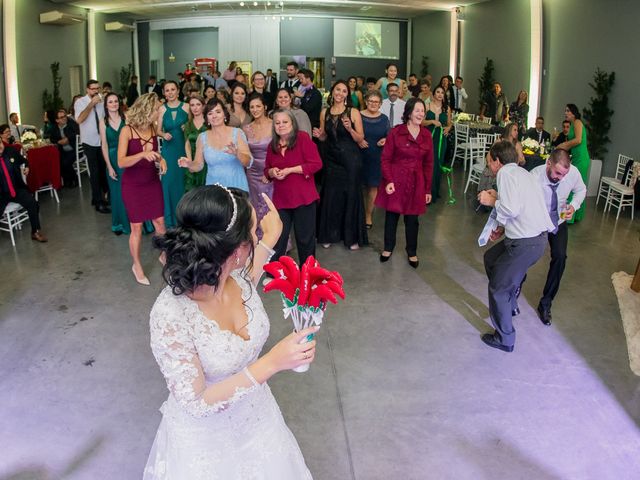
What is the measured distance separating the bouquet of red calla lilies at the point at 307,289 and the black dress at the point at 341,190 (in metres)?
4.24

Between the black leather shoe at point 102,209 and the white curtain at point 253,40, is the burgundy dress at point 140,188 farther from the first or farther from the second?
the white curtain at point 253,40

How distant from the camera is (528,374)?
3.98 m

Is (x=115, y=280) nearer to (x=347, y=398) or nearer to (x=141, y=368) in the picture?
(x=141, y=368)

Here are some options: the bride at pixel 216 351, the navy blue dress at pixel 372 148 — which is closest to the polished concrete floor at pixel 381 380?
the bride at pixel 216 351

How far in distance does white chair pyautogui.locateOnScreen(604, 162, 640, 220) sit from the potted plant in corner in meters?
0.83

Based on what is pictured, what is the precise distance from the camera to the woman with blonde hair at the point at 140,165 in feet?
16.9

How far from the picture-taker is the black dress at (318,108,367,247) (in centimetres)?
617

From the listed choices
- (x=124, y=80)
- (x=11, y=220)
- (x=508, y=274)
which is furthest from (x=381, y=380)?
(x=124, y=80)

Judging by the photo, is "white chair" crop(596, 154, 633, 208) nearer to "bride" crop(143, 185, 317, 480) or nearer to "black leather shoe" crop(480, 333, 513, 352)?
"black leather shoe" crop(480, 333, 513, 352)

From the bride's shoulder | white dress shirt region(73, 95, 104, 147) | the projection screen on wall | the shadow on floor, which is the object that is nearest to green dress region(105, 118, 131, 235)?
white dress shirt region(73, 95, 104, 147)

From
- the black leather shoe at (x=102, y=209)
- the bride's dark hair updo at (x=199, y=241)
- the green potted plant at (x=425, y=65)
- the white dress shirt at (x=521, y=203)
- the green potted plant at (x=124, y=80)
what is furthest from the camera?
the green potted plant at (x=425, y=65)

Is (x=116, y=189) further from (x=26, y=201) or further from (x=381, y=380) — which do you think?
(x=381, y=380)

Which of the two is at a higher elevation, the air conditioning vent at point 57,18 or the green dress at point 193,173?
the air conditioning vent at point 57,18

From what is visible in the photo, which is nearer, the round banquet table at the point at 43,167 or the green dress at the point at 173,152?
the green dress at the point at 173,152
